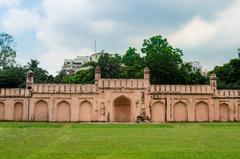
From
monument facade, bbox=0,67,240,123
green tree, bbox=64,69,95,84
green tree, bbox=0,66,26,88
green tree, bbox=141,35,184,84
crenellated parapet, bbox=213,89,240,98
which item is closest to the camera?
monument facade, bbox=0,67,240,123

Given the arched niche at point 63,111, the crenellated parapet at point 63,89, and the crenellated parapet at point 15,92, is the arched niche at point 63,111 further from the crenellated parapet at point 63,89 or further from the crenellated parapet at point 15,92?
the crenellated parapet at point 15,92

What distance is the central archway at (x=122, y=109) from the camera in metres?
41.6

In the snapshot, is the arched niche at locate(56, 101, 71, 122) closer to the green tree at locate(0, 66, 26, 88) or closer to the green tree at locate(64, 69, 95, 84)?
the green tree at locate(0, 66, 26, 88)

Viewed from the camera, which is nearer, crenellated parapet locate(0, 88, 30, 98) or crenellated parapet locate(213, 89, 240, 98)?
crenellated parapet locate(0, 88, 30, 98)

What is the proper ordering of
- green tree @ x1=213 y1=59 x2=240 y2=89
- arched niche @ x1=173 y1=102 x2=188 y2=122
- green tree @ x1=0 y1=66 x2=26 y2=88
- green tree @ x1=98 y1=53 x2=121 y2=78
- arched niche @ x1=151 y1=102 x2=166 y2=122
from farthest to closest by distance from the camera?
green tree @ x1=98 y1=53 x2=121 y2=78 < green tree @ x1=213 y1=59 x2=240 y2=89 < green tree @ x1=0 y1=66 x2=26 y2=88 < arched niche @ x1=173 y1=102 x2=188 y2=122 < arched niche @ x1=151 y1=102 x2=166 y2=122

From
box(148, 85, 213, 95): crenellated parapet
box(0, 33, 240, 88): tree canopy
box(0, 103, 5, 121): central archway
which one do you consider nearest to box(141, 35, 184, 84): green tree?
box(0, 33, 240, 88): tree canopy

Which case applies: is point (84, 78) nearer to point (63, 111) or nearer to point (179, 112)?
point (63, 111)

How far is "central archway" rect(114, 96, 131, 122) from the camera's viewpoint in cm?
4159

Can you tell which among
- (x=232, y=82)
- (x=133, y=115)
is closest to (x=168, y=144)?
(x=133, y=115)

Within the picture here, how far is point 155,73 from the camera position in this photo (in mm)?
52188

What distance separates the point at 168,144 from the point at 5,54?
54.6 meters

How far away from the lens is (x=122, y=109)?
4222 centimetres

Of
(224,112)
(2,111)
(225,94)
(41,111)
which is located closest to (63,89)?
(41,111)

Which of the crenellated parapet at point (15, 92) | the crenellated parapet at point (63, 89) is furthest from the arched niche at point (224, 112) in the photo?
the crenellated parapet at point (15, 92)
